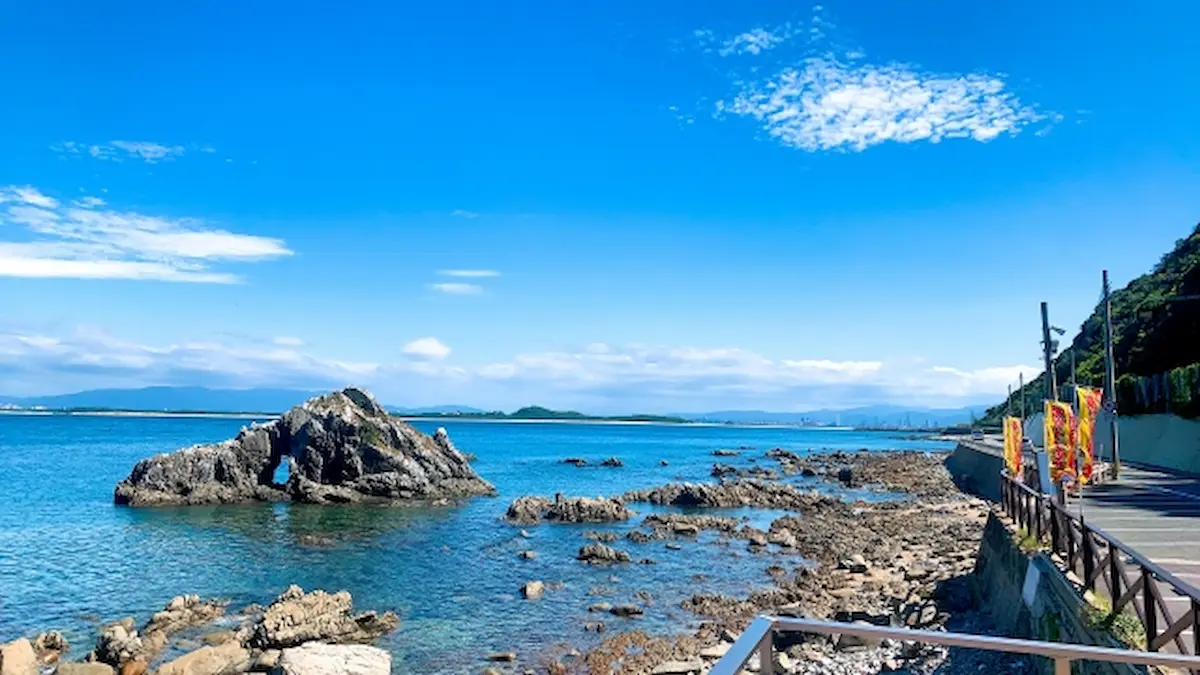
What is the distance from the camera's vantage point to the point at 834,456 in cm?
10531

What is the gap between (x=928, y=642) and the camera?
3.62 m

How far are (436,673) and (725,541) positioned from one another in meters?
20.4

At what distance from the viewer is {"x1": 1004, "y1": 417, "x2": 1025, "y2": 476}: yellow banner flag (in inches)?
1026

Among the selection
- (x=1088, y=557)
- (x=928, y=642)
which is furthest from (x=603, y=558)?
(x=928, y=642)

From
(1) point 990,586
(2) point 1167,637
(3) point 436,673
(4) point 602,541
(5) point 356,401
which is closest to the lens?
(2) point 1167,637

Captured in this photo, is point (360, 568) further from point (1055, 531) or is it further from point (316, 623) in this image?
point (1055, 531)

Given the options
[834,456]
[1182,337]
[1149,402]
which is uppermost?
[1182,337]

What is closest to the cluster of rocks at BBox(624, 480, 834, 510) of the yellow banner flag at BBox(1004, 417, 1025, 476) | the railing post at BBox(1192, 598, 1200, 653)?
the yellow banner flag at BBox(1004, 417, 1025, 476)

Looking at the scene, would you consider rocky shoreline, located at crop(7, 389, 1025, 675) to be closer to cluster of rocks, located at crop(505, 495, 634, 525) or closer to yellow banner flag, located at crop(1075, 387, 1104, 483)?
cluster of rocks, located at crop(505, 495, 634, 525)

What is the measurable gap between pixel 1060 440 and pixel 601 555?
18529mm

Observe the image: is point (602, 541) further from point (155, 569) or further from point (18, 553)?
point (18, 553)

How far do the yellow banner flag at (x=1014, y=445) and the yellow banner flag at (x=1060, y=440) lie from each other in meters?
9.84

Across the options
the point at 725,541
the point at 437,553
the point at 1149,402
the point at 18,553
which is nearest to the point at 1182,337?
the point at 1149,402

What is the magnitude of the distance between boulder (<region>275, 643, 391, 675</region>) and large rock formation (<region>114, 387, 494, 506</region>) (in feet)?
118
